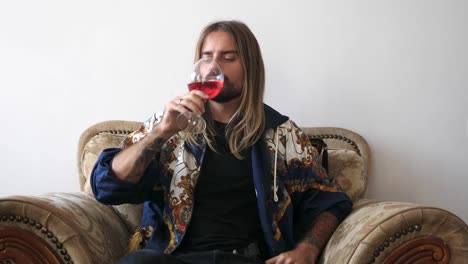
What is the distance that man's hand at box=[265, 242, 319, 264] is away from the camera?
144 centimetres

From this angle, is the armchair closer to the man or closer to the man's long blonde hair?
the man

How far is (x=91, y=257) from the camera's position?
1.29m

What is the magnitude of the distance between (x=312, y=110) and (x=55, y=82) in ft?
3.59

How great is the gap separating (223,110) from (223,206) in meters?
0.32

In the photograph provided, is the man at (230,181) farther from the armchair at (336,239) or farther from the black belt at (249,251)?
the armchair at (336,239)

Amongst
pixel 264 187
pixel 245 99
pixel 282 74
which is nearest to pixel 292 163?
pixel 264 187

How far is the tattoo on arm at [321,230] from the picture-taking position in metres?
1.52

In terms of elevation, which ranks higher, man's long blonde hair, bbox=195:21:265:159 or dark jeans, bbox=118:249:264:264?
man's long blonde hair, bbox=195:21:265:159

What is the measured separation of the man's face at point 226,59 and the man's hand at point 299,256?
51 centimetres

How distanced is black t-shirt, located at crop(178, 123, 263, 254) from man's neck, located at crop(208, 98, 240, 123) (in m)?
0.06

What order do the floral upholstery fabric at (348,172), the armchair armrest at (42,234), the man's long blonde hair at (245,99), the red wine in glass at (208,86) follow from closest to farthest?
the armchair armrest at (42,234), the red wine in glass at (208,86), the man's long blonde hair at (245,99), the floral upholstery fabric at (348,172)

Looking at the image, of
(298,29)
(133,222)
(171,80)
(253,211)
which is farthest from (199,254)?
(298,29)

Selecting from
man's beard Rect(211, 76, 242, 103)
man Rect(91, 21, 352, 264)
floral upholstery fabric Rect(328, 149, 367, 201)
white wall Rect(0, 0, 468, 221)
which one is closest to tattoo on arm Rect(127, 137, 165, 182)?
man Rect(91, 21, 352, 264)

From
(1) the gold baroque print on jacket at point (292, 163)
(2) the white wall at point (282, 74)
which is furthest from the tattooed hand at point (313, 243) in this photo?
(2) the white wall at point (282, 74)
